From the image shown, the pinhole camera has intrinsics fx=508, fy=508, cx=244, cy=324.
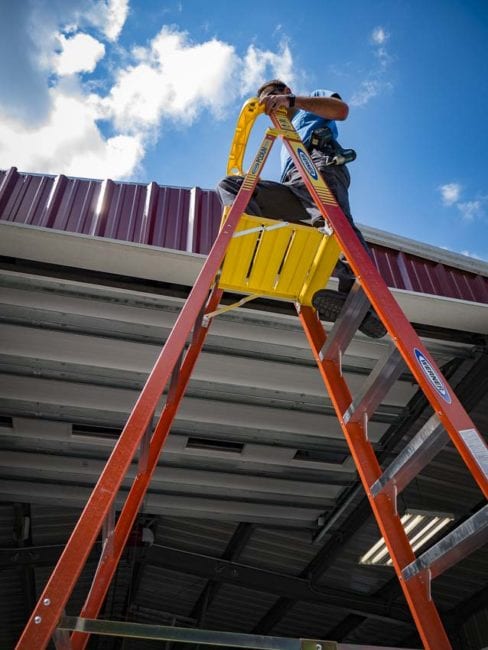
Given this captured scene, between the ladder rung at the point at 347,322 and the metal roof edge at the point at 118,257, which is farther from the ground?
the metal roof edge at the point at 118,257

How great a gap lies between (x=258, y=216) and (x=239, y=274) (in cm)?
46

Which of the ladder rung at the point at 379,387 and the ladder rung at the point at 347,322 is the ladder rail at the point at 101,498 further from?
the ladder rung at the point at 379,387

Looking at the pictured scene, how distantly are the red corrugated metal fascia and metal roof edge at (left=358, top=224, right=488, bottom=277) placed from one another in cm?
11

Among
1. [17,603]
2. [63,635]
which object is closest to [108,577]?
[63,635]

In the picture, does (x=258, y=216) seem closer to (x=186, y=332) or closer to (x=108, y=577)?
(x=186, y=332)

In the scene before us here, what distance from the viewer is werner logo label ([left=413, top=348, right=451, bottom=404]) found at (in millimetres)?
2321

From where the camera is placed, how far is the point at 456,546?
2.22 m

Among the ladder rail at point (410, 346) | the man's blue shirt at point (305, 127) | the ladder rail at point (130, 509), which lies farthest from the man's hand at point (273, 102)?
the ladder rail at point (130, 509)

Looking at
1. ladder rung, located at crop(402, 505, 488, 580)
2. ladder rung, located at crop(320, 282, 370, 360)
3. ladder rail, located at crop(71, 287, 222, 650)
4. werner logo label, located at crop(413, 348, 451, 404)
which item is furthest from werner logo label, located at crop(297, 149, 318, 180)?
ladder rung, located at crop(402, 505, 488, 580)

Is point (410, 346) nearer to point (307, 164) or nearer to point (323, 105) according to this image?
point (307, 164)

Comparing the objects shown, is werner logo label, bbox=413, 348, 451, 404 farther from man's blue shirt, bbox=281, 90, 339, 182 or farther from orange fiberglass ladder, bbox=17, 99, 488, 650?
man's blue shirt, bbox=281, 90, 339, 182

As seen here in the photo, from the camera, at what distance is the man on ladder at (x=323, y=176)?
3.56 metres

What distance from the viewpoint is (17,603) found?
13.9m

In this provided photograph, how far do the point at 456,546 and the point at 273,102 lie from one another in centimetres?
322
